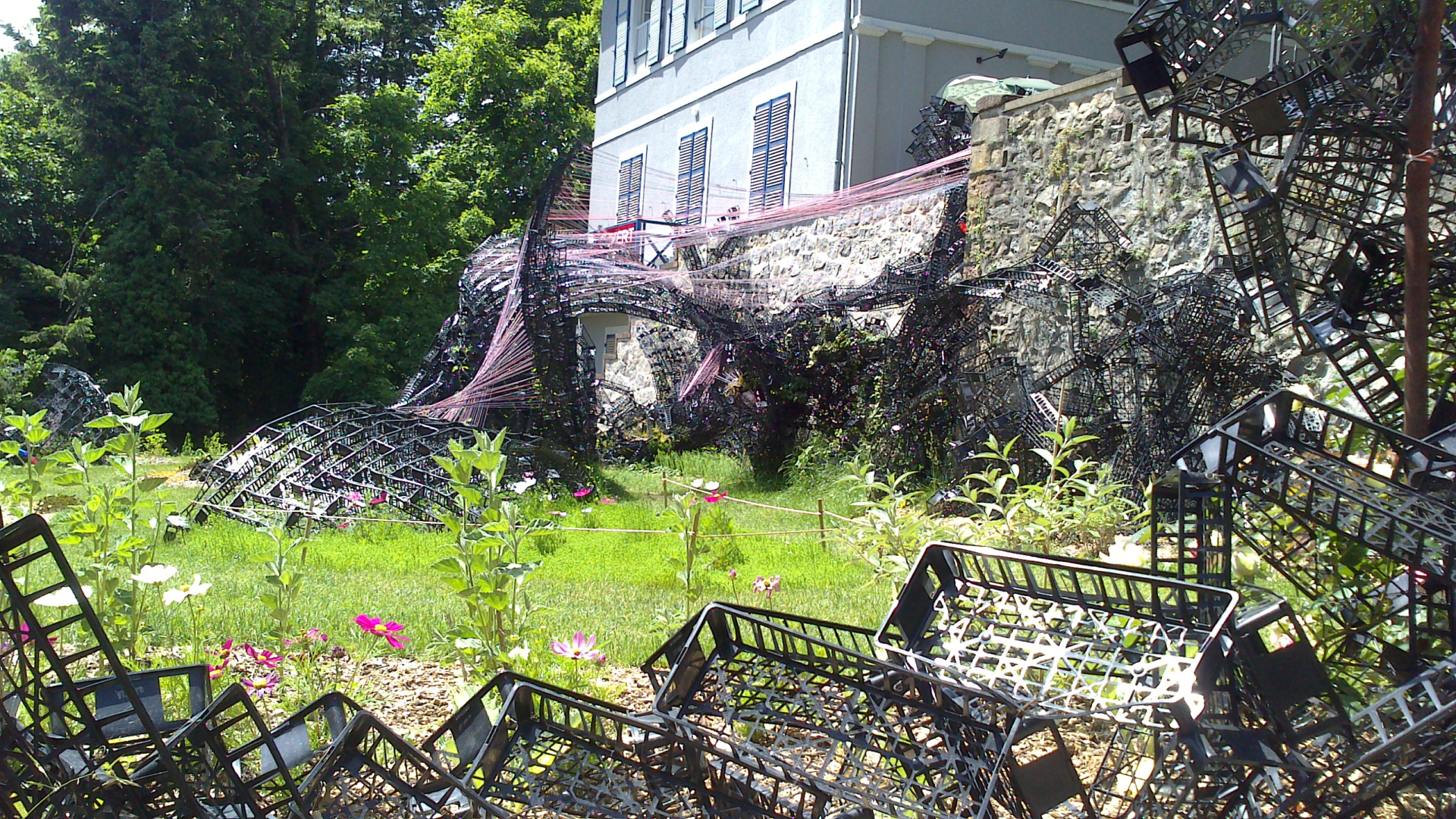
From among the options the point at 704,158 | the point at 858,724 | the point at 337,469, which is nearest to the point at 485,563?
the point at 858,724

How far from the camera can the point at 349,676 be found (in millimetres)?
3545

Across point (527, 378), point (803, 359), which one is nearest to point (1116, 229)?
point (803, 359)

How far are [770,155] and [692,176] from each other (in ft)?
8.16

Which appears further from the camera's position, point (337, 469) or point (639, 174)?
point (639, 174)

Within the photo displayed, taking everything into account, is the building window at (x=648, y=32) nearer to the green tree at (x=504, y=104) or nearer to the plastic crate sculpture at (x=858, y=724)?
the green tree at (x=504, y=104)

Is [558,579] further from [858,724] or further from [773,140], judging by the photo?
[773,140]

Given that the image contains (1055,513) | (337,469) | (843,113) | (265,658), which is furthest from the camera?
(843,113)

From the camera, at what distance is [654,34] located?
1723cm

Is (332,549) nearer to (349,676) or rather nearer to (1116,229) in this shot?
(349,676)

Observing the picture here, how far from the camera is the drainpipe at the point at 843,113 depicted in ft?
42.0

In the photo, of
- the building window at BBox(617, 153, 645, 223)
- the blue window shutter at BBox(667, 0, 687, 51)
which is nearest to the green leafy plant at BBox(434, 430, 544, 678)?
the blue window shutter at BBox(667, 0, 687, 51)

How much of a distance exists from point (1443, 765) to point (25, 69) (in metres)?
21.3

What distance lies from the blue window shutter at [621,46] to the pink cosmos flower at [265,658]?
649 inches

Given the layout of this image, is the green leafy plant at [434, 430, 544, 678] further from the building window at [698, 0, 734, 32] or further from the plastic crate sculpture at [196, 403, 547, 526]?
the building window at [698, 0, 734, 32]
